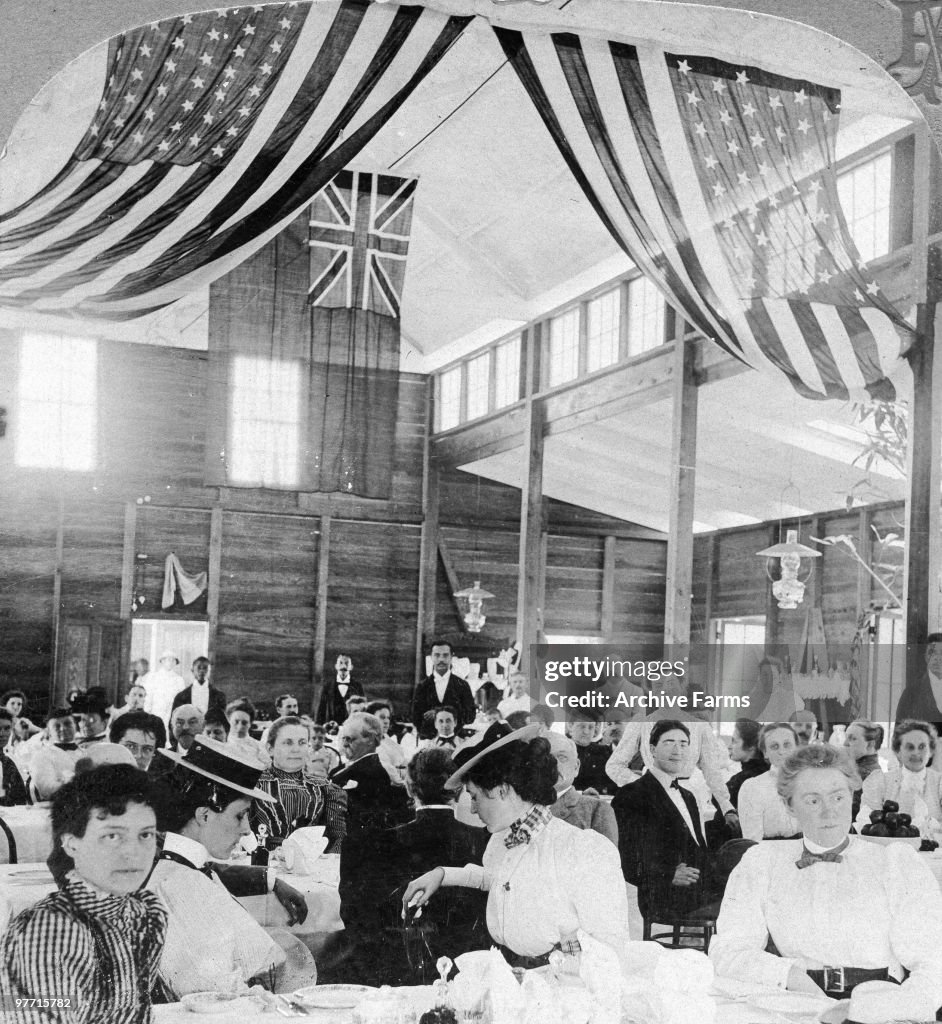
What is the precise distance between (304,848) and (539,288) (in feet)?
6.80

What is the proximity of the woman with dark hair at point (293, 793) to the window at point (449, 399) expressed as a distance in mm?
1088

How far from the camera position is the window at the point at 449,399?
3803 millimetres

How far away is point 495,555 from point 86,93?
75.5 inches

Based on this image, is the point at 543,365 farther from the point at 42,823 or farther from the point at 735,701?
the point at 42,823

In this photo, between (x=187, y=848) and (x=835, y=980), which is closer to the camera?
(x=187, y=848)

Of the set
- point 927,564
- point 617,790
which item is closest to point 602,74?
point 927,564

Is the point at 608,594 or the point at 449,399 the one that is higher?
the point at 449,399

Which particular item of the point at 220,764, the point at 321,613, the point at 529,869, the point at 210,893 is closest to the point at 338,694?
the point at 321,613

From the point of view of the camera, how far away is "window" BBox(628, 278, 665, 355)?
157 inches

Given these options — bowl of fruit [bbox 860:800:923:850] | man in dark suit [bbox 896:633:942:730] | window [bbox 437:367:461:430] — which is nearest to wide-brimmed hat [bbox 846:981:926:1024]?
bowl of fruit [bbox 860:800:923:850]

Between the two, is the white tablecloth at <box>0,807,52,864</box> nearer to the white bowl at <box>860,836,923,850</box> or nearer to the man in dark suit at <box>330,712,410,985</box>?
the man in dark suit at <box>330,712,410,985</box>

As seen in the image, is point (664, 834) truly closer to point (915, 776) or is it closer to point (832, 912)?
point (832, 912)

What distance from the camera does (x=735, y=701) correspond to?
13.1ft

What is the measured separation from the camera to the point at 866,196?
13.3 feet
